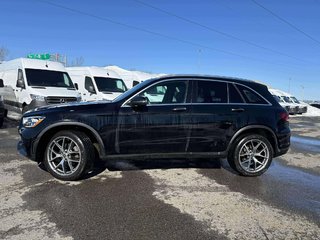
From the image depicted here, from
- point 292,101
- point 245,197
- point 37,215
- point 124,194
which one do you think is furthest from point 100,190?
point 292,101

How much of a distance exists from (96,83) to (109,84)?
0.66 m

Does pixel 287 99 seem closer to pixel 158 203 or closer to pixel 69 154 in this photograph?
pixel 69 154

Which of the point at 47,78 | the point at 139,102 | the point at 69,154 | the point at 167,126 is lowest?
the point at 69,154

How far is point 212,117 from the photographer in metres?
6.39

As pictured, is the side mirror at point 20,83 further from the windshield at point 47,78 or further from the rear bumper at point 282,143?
the rear bumper at point 282,143

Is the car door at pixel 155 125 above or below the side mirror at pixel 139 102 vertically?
below

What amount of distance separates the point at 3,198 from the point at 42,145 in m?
1.19

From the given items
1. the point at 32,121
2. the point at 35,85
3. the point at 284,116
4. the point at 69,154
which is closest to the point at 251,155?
the point at 284,116

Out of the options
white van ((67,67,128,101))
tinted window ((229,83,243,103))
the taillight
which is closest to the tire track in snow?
tinted window ((229,83,243,103))

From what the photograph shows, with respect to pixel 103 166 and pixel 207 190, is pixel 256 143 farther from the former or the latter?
pixel 103 166

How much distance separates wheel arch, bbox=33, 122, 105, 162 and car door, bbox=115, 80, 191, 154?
0.30 metres

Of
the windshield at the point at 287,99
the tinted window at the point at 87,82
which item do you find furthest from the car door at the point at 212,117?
the windshield at the point at 287,99

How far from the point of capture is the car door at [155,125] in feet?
19.9

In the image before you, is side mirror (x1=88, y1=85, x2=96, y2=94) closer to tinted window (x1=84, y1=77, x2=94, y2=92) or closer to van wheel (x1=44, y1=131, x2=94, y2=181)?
tinted window (x1=84, y1=77, x2=94, y2=92)
